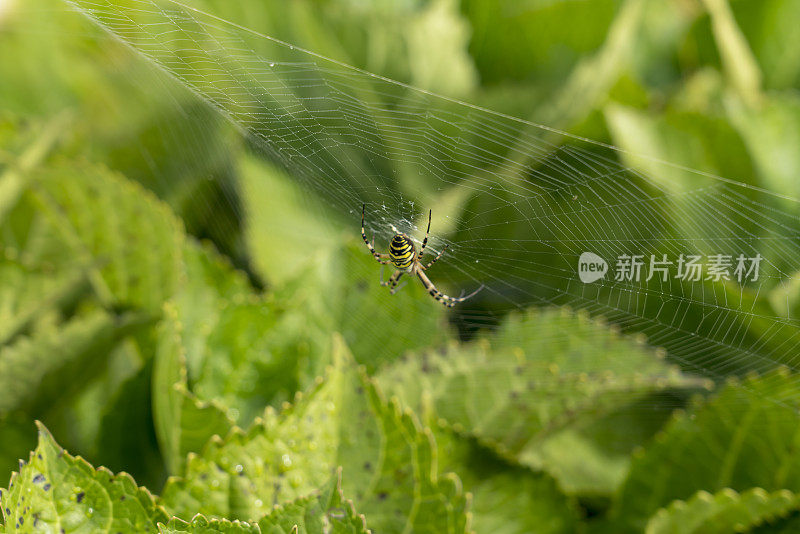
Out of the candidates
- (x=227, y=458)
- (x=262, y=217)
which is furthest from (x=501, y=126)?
(x=227, y=458)

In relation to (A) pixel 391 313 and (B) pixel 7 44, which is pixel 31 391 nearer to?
(A) pixel 391 313

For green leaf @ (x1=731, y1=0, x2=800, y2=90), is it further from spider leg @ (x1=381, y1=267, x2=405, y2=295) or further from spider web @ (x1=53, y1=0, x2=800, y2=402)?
spider leg @ (x1=381, y1=267, x2=405, y2=295)

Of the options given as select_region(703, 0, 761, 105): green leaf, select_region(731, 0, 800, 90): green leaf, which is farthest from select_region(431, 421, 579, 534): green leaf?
select_region(731, 0, 800, 90): green leaf

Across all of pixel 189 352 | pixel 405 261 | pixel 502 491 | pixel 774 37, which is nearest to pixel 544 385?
pixel 502 491

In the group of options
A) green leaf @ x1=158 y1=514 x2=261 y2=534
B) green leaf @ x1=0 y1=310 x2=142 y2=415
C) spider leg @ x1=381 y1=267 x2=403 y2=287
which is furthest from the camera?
spider leg @ x1=381 y1=267 x2=403 y2=287

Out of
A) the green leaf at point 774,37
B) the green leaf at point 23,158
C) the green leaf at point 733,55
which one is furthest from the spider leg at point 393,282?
the green leaf at point 774,37

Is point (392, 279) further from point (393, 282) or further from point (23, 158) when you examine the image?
point (23, 158)

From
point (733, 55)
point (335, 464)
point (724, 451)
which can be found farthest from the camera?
point (733, 55)
